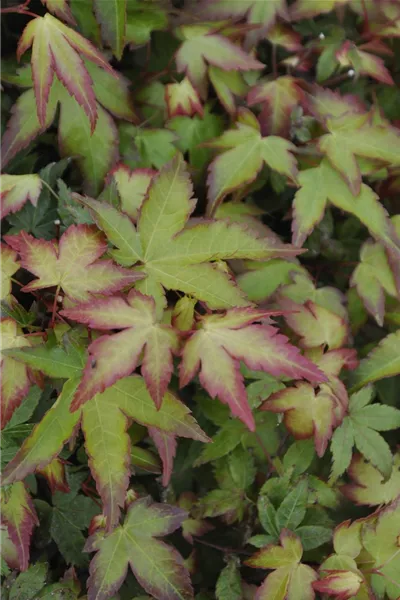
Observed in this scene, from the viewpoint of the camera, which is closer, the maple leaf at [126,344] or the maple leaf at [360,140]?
the maple leaf at [126,344]

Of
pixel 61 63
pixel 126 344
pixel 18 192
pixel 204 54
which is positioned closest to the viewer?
pixel 126 344

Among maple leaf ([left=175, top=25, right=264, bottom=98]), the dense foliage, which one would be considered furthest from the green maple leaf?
maple leaf ([left=175, top=25, right=264, bottom=98])

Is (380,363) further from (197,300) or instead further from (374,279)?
(197,300)

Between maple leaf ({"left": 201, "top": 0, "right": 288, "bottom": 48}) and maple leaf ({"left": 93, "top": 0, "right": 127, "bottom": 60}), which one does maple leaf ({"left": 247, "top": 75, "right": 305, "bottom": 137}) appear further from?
maple leaf ({"left": 93, "top": 0, "right": 127, "bottom": 60})

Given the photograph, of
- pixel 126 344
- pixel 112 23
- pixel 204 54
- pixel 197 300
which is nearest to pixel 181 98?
pixel 204 54

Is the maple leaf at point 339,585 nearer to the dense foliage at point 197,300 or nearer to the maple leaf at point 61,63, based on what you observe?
the dense foliage at point 197,300

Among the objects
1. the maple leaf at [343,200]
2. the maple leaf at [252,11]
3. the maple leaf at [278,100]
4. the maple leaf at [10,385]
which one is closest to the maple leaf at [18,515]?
the maple leaf at [10,385]
